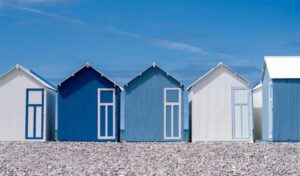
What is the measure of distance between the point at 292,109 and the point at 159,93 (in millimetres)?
5998

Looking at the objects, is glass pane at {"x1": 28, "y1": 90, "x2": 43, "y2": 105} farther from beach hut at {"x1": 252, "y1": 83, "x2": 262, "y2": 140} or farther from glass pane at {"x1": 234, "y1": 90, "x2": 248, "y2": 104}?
beach hut at {"x1": 252, "y1": 83, "x2": 262, "y2": 140}

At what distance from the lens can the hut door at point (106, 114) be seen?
1151 inches

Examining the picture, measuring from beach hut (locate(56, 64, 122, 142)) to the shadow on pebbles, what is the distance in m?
1.26

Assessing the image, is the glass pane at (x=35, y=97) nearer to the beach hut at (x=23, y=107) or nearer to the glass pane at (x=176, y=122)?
the beach hut at (x=23, y=107)

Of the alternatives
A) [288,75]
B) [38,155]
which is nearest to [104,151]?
[38,155]

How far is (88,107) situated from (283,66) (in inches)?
362

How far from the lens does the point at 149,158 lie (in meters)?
24.2

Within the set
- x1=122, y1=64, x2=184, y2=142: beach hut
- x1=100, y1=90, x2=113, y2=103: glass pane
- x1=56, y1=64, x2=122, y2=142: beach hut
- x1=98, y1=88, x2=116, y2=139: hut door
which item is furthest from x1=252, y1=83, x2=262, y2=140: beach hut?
A: x1=100, y1=90, x2=113, y2=103: glass pane

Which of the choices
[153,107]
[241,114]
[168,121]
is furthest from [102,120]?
[241,114]

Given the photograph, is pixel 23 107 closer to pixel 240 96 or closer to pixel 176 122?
pixel 176 122

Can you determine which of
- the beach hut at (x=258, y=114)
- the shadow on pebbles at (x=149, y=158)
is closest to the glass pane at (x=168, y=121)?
the shadow on pebbles at (x=149, y=158)

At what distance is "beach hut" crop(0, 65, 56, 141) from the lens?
2980 centimetres

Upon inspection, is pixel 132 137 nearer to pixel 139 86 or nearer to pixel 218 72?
pixel 139 86

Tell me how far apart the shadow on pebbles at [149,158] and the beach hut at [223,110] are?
1.77 m
